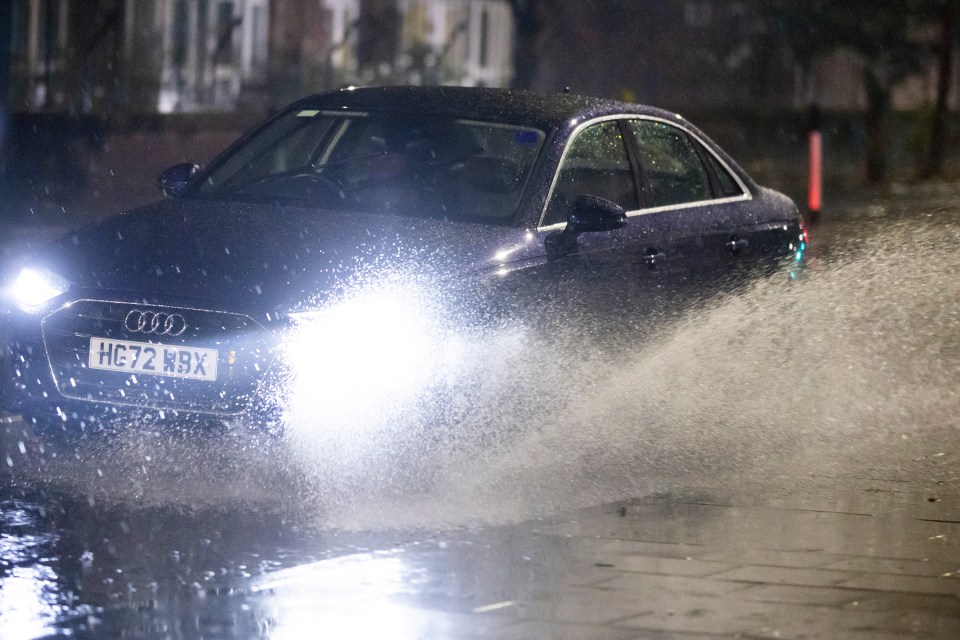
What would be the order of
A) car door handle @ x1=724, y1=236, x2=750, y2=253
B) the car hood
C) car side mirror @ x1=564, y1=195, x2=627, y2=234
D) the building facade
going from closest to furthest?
the car hood → car side mirror @ x1=564, y1=195, x2=627, y2=234 → car door handle @ x1=724, y1=236, x2=750, y2=253 → the building facade

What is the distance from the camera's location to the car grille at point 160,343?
6734mm

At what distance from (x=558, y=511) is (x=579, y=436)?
112 centimetres

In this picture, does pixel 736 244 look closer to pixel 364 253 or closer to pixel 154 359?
pixel 364 253

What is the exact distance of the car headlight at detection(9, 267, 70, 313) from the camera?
705 centimetres

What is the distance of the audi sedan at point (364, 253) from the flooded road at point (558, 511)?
0.22 metres

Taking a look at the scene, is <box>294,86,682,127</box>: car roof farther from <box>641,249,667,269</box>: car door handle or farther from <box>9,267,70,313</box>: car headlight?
<box>9,267,70,313</box>: car headlight

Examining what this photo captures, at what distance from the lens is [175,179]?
27.7 feet

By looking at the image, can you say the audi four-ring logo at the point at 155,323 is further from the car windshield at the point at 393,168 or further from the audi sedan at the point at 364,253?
the car windshield at the point at 393,168

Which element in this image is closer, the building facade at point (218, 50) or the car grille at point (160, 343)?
the car grille at point (160, 343)

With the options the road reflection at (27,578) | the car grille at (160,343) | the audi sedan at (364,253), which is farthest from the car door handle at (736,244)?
the road reflection at (27,578)

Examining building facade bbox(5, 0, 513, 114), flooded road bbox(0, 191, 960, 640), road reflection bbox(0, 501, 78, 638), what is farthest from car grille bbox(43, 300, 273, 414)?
building facade bbox(5, 0, 513, 114)

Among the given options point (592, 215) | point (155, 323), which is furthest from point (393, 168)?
point (155, 323)

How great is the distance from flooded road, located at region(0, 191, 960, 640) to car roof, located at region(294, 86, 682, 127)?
109 centimetres

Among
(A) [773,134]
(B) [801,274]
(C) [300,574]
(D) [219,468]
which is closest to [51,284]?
(D) [219,468]
